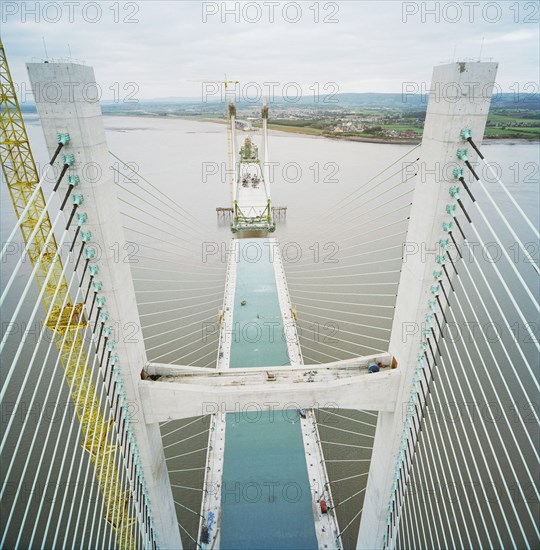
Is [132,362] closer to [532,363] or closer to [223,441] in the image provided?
[223,441]

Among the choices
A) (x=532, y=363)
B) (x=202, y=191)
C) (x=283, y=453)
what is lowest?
(x=283, y=453)

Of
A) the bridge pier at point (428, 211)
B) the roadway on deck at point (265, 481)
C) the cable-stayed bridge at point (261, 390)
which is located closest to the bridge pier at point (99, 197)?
the cable-stayed bridge at point (261, 390)

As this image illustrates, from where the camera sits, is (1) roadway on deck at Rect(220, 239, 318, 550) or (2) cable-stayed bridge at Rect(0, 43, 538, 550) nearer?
(2) cable-stayed bridge at Rect(0, 43, 538, 550)

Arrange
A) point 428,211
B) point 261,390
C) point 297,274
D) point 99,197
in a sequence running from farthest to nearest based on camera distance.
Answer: point 297,274 < point 261,390 < point 428,211 < point 99,197

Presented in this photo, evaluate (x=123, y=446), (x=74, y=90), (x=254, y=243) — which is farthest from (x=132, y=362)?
(x=254, y=243)

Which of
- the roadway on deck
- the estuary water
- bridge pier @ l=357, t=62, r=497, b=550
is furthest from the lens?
the estuary water

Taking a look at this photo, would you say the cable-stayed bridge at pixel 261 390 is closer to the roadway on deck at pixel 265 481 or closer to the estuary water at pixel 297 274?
the roadway on deck at pixel 265 481

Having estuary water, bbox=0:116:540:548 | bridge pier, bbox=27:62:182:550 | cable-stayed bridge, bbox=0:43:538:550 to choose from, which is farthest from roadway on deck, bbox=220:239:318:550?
bridge pier, bbox=27:62:182:550

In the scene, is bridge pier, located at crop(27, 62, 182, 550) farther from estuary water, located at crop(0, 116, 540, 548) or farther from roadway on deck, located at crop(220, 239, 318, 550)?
roadway on deck, located at crop(220, 239, 318, 550)

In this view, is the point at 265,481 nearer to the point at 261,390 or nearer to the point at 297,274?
the point at 261,390

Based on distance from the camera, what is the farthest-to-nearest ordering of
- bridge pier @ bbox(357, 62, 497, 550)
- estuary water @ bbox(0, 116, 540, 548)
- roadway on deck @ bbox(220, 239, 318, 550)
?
estuary water @ bbox(0, 116, 540, 548), roadway on deck @ bbox(220, 239, 318, 550), bridge pier @ bbox(357, 62, 497, 550)

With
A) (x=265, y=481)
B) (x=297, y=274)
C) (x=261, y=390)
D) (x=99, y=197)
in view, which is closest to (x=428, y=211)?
(x=261, y=390)
